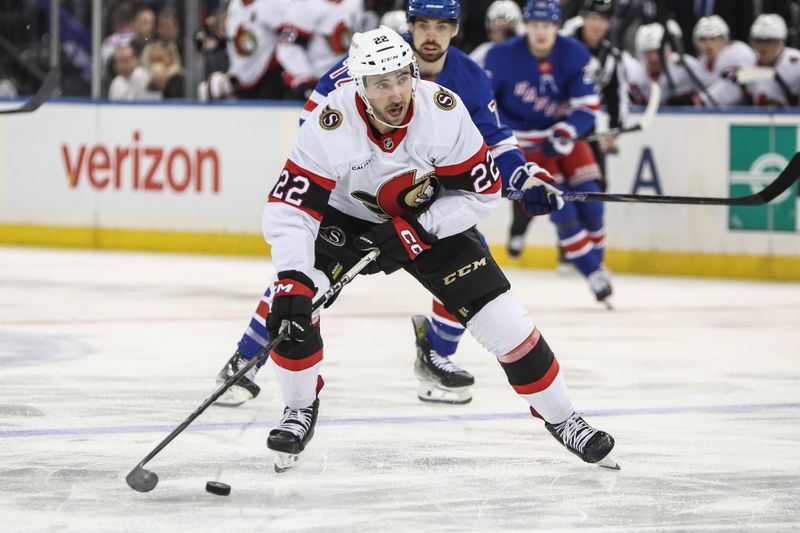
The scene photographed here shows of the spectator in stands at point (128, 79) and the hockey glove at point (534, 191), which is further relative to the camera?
the spectator in stands at point (128, 79)

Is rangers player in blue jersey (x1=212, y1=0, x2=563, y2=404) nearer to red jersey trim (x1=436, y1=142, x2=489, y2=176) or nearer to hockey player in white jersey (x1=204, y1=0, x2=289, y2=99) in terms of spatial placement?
red jersey trim (x1=436, y1=142, x2=489, y2=176)

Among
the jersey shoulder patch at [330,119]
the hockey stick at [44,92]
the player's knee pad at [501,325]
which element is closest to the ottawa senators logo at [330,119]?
the jersey shoulder patch at [330,119]

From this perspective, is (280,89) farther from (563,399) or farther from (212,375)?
(563,399)

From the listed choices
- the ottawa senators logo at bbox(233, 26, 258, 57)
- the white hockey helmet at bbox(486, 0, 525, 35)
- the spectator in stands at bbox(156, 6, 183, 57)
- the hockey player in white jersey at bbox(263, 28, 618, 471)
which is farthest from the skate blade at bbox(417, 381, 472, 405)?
the spectator in stands at bbox(156, 6, 183, 57)

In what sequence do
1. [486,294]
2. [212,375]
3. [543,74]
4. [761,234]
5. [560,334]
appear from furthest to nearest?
[761,234] → [543,74] → [560,334] → [212,375] → [486,294]

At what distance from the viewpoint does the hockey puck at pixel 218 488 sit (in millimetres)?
3518

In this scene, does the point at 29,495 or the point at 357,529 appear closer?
the point at 357,529

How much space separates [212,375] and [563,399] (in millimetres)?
1763

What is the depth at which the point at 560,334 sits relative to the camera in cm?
657

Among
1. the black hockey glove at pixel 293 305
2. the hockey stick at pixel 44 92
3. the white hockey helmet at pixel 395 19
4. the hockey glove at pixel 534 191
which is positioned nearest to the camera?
the black hockey glove at pixel 293 305

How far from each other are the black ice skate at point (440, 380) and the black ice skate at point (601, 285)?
8.11ft

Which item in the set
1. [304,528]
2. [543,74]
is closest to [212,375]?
[304,528]

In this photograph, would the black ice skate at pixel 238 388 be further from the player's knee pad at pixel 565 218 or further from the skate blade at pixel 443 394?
the player's knee pad at pixel 565 218

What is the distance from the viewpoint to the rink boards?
340 inches
